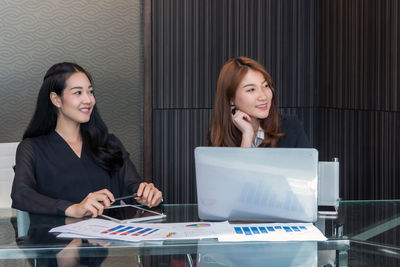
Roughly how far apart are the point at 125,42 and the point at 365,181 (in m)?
2.24

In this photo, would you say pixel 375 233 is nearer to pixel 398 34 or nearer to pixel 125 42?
pixel 398 34

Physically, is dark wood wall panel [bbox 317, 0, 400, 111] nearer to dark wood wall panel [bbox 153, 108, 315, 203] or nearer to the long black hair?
dark wood wall panel [bbox 153, 108, 315, 203]

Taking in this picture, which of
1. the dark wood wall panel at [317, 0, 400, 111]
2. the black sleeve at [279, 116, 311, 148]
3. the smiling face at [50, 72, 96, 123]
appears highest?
the dark wood wall panel at [317, 0, 400, 111]

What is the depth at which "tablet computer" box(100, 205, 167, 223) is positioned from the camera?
75.4 inches

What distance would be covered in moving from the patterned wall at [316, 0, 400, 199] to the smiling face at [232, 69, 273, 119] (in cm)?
128

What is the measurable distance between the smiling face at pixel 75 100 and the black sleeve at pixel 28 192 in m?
0.25

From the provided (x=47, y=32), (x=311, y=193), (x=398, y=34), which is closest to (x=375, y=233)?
(x=311, y=193)

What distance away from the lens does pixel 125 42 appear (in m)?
4.34

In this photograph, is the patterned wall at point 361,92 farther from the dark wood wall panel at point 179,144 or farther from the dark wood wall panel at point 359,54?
the dark wood wall panel at point 179,144

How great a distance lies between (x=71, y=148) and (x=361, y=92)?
2.27 meters

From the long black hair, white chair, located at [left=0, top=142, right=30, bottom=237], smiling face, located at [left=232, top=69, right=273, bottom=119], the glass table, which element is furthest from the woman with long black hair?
the glass table

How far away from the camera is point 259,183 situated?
1.75 meters

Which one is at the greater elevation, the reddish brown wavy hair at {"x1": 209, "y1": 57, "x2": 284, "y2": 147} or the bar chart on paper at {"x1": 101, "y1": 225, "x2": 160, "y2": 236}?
the reddish brown wavy hair at {"x1": 209, "y1": 57, "x2": 284, "y2": 147}

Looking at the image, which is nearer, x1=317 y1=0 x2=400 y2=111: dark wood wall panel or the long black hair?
the long black hair
